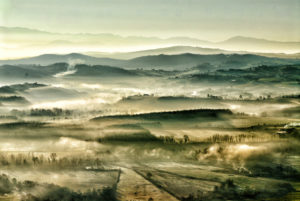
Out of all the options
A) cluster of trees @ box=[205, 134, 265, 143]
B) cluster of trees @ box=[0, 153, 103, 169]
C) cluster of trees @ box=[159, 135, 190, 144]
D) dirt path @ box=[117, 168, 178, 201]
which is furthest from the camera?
cluster of trees @ box=[159, 135, 190, 144]

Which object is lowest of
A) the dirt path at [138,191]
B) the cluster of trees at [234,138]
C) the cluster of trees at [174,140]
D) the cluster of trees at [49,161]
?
the dirt path at [138,191]

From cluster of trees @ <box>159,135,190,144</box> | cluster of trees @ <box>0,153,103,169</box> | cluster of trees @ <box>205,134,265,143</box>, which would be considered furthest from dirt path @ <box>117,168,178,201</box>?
cluster of trees @ <box>205,134,265,143</box>

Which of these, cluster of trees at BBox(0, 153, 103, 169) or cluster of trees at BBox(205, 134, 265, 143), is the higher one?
cluster of trees at BBox(205, 134, 265, 143)

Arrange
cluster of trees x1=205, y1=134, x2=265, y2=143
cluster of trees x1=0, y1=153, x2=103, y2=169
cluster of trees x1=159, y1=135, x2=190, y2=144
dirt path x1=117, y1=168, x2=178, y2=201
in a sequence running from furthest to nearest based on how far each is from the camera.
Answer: cluster of trees x1=159, y1=135, x2=190, y2=144
cluster of trees x1=205, y1=134, x2=265, y2=143
cluster of trees x1=0, y1=153, x2=103, y2=169
dirt path x1=117, y1=168, x2=178, y2=201

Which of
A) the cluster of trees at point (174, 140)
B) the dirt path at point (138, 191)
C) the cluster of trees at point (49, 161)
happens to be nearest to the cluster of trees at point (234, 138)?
the cluster of trees at point (174, 140)

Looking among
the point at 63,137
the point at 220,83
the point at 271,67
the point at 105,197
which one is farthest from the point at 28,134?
the point at 271,67

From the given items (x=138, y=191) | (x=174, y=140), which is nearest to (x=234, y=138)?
(x=174, y=140)

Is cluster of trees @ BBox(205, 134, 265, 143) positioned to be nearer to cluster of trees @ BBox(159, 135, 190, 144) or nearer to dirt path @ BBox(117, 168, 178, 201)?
cluster of trees @ BBox(159, 135, 190, 144)

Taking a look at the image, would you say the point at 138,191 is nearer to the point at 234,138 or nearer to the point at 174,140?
the point at 174,140

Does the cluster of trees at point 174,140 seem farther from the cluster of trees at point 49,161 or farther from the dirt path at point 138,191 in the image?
the dirt path at point 138,191
